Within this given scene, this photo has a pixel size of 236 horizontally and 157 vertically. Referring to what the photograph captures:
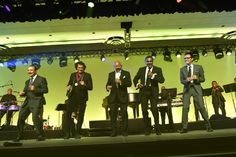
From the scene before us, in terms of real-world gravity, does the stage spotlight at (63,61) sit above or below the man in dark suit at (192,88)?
above

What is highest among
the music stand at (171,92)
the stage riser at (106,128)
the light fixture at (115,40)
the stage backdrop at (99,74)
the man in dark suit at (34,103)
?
the light fixture at (115,40)

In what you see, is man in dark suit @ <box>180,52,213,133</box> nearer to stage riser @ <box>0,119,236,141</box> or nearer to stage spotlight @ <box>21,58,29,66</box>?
stage riser @ <box>0,119,236,141</box>

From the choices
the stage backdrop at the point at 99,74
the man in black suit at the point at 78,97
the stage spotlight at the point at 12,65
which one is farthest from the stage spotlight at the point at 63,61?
the man in black suit at the point at 78,97

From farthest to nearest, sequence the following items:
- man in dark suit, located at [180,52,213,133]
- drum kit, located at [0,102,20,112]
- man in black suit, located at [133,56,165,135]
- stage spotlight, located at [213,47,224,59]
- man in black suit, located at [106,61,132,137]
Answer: stage spotlight, located at [213,47,224,59], drum kit, located at [0,102,20,112], man in black suit, located at [106,61,132,137], man in black suit, located at [133,56,165,135], man in dark suit, located at [180,52,213,133]

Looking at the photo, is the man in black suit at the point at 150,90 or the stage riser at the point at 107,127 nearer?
the man in black suit at the point at 150,90

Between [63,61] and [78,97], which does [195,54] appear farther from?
[78,97]

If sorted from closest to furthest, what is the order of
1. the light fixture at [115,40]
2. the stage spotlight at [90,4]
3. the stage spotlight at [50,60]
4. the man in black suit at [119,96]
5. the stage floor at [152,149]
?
1. the stage floor at [152,149]
2. the man in black suit at [119,96]
3. the stage spotlight at [90,4]
4. the light fixture at [115,40]
5. the stage spotlight at [50,60]

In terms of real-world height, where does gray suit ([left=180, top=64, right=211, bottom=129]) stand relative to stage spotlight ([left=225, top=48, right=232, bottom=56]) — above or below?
below

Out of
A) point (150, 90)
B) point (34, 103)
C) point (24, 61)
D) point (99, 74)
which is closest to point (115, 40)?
point (99, 74)

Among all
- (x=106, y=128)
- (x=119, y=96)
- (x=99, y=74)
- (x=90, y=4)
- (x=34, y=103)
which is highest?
(x=90, y=4)

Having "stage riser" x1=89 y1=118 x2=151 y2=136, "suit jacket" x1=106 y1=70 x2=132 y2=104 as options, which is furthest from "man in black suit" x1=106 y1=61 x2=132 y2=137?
"stage riser" x1=89 y1=118 x2=151 y2=136

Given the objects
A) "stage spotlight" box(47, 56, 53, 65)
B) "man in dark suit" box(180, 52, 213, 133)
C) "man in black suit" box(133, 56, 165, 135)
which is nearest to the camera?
"man in dark suit" box(180, 52, 213, 133)

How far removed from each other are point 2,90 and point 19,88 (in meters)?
0.68

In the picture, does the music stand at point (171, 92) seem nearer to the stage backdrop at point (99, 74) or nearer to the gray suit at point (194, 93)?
the gray suit at point (194, 93)
